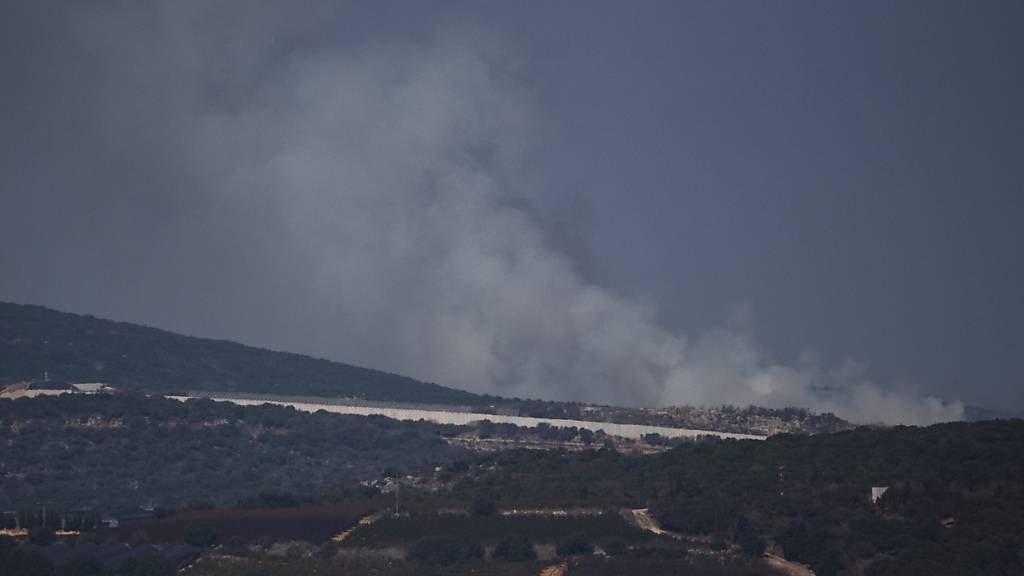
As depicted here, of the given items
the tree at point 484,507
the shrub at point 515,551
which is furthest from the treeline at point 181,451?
the shrub at point 515,551

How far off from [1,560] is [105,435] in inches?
2123

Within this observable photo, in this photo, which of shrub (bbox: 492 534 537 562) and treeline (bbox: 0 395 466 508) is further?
treeline (bbox: 0 395 466 508)

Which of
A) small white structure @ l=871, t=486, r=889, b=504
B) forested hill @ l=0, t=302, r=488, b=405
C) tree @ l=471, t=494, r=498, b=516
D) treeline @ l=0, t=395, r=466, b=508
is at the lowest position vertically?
tree @ l=471, t=494, r=498, b=516

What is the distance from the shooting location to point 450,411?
152125 mm

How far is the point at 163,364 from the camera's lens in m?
177

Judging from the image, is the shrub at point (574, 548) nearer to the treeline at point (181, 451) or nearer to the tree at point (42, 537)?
the tree at point (42, 537)

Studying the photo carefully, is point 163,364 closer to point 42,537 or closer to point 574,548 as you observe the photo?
point 42,537

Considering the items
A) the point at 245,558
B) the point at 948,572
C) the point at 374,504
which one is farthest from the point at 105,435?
the point at 948,572

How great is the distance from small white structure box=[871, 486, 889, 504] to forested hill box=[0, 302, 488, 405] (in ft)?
264

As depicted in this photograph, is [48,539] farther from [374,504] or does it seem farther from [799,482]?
[799,482]

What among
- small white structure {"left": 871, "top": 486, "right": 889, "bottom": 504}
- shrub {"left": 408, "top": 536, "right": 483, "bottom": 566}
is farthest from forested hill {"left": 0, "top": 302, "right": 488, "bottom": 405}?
shrub {"left": 408, "top": 536, "right": 483, "bottom": 566}

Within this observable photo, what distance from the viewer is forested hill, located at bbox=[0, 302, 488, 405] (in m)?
168

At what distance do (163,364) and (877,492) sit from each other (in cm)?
10199

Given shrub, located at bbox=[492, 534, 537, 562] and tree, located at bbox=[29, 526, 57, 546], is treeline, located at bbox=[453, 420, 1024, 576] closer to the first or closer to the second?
shrub, located at bbox=[492, 534, 537, 562]
